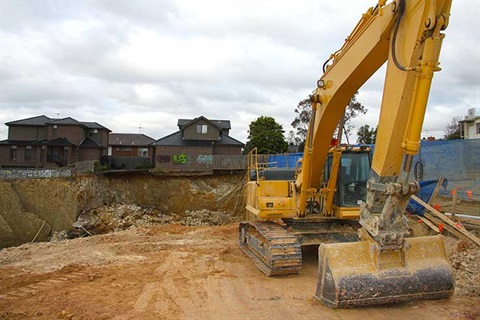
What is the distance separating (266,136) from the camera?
4750 centimetres

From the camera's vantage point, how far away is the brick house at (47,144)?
3909cm

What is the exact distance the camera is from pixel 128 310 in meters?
5.41

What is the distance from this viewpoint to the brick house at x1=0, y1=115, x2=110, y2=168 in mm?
39094

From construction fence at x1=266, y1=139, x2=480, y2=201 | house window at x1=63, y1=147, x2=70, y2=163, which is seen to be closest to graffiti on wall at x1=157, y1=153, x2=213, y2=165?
house window at x1=63, y1=147, x2=70, y2=163

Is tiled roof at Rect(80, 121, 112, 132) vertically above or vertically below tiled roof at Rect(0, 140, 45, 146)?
above

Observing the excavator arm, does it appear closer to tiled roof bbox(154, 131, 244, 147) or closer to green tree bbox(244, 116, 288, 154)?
tiled roof bbox(154, 131, 244, 147)

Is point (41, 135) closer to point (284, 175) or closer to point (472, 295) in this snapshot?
point (284, 175)

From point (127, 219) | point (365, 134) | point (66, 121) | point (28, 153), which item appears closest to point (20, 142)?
point (28, 153)

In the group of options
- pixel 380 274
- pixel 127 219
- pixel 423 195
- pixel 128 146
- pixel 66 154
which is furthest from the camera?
pixel 128 146

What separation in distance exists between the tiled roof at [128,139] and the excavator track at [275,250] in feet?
151

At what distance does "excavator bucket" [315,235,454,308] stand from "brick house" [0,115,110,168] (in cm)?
3889

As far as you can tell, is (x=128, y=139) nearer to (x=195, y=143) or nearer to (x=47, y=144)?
(x=47, y=144)

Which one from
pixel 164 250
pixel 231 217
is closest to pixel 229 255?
pixel 164 250

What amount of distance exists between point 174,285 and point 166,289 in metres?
0.27
